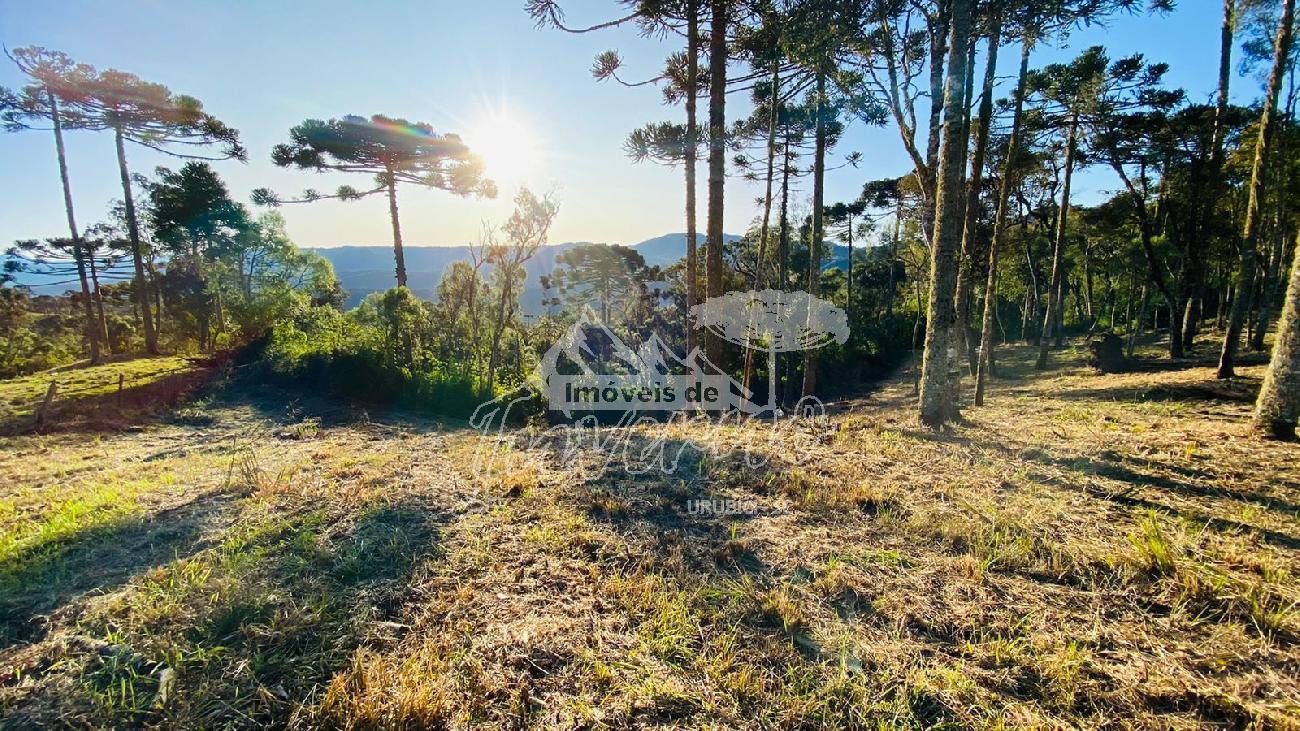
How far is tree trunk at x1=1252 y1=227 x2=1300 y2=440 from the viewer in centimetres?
420

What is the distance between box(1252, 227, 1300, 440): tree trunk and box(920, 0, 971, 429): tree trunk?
259cm

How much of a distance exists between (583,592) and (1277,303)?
3415cm

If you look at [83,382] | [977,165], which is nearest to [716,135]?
[977,165]

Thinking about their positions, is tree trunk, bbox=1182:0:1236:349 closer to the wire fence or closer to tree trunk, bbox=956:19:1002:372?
tree trunk, bbox=956:19:1002:372

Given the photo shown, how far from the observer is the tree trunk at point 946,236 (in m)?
4.94

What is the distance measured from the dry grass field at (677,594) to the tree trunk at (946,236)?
1.18 meters

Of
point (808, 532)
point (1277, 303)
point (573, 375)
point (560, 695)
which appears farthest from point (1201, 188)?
point (1277, 303)

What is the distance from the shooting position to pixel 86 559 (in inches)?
119

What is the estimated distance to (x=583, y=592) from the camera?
2.66 metres

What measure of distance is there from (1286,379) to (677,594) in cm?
618

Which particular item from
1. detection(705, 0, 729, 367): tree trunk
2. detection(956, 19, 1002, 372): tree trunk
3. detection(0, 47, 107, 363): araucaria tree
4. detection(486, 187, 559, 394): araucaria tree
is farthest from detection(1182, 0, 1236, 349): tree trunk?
detection(0, 47, 107, 363): araucaria tree

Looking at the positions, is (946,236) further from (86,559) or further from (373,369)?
(373,369)

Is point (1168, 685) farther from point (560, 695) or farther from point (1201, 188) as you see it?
point (1201, 188)

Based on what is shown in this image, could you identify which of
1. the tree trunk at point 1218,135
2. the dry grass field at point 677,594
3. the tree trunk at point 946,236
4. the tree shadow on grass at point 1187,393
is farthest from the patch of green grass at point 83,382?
the tree trunk at point 1218,135
